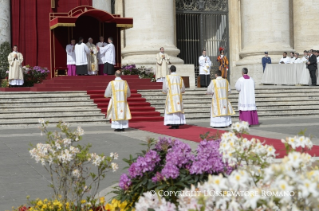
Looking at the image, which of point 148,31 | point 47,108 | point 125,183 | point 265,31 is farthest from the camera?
point 265,31

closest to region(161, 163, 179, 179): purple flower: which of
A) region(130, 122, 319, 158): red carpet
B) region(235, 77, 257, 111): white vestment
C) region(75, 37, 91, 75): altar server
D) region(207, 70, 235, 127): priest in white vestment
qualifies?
region(130, 122, 319, 158): red carpet

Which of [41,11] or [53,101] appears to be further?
[41,11]

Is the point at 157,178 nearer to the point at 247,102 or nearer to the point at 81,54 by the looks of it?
the point at 247,102

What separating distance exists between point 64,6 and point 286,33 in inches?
399

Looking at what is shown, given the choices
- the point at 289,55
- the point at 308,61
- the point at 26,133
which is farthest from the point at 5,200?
the point at 289,55

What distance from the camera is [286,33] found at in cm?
2602

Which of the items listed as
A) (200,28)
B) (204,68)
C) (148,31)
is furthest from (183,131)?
(200,28)

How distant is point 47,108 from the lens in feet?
54.6

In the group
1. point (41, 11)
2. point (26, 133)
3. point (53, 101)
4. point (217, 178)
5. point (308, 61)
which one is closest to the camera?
point (217, 178)

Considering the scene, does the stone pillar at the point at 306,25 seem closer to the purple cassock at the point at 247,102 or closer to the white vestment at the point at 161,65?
the white vestment at the point at 161,65

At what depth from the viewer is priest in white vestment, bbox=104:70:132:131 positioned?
1385 cm

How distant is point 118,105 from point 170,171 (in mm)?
10357

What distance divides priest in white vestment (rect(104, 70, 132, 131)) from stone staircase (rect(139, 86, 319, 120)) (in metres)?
3.41

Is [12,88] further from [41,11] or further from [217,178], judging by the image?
[217,178]
